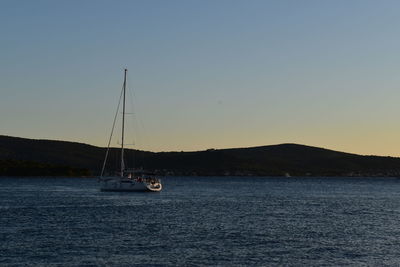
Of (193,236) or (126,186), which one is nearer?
(193,236)

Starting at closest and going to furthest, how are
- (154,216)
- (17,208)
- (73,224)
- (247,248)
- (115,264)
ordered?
(115,264) < (247,248) < (73,224) < (154,216) < (17,208)

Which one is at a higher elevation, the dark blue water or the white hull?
the white hull

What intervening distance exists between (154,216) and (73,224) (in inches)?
460

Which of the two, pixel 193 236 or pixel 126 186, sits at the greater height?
pixel 126 186

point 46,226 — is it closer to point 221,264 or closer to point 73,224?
point 73,224

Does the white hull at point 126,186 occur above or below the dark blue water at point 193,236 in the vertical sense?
above

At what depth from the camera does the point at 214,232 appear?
55.9 m

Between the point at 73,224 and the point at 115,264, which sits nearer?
the point at 115,264

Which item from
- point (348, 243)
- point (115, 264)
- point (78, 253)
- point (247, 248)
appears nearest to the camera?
point (115, 264)

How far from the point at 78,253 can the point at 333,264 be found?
15.8 metres

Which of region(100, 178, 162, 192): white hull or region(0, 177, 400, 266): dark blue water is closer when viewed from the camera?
region(0, 177, 400, 266): dark blue water

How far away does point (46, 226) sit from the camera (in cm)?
5919

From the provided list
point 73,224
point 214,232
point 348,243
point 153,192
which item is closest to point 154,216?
point 73,224

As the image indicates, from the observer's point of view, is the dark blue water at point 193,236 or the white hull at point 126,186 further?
the white hull at point 126,186
